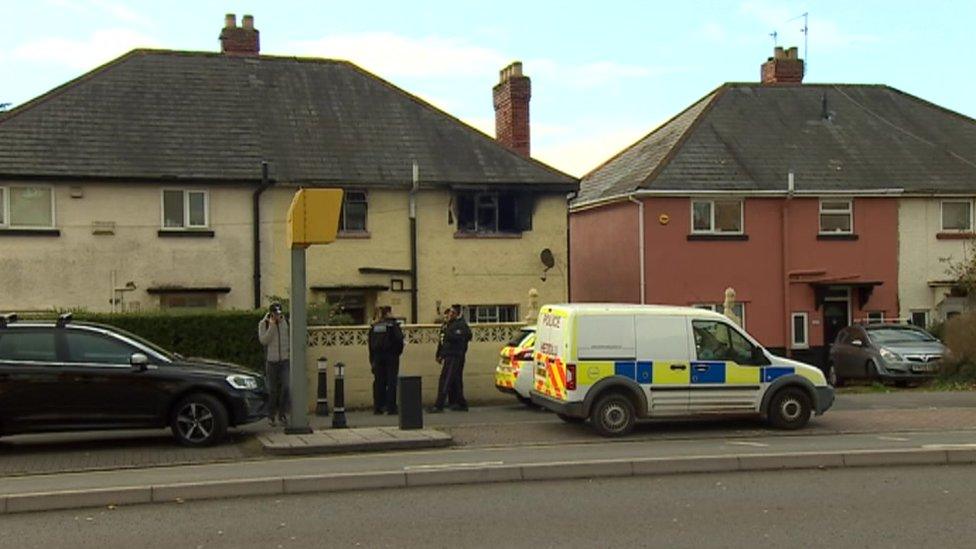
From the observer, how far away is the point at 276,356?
1517 cm

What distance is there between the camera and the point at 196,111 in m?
25.2

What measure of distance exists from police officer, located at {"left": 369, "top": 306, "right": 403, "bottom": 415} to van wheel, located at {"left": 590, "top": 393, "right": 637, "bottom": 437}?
13.6ft

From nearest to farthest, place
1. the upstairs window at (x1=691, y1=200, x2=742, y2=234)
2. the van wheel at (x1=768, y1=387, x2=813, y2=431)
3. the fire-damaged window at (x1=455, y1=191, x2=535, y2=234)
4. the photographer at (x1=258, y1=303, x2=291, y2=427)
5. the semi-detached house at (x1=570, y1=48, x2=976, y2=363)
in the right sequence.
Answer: the van wheel at (x1=768, y1=387, x2=813, y2=431), the photographer at (x1=258, y1=303, x2=291, y2=427), the fire-damaged window at (x1=455, y1=191, x2=535, y2=234), the semi-detached house at (x1=570, y1=48, x2=976, y2=363), the upstairs window at (x1=691, y1=200, x2=742, y2=234)

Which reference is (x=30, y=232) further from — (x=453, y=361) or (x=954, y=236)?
(x=954, y=236)

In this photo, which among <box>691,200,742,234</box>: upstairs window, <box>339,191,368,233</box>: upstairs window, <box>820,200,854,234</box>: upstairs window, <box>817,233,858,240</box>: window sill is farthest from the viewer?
<box>820,200,854,234</box>: upstairs window

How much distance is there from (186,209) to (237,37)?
257 inches

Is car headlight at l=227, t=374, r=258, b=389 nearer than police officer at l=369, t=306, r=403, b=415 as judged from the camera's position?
Yes

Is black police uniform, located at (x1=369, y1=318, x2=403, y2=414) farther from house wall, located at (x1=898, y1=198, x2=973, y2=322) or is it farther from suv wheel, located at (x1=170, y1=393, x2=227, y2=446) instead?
house wall, located at (x1=898, y1=198, x2=973, y2=322)

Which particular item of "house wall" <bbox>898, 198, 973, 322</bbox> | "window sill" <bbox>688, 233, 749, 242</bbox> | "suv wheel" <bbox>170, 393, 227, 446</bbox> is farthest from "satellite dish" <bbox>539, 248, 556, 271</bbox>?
"suv wheel" <bbox>170, 393, 227, 446</bbox>

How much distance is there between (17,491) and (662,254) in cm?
1993

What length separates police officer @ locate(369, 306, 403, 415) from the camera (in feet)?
55.0

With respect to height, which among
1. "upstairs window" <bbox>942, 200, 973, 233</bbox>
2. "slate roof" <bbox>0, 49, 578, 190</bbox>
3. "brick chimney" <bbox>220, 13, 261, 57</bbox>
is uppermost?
"brick chimney" <bbox>220, 13, 261, 57</bbox>

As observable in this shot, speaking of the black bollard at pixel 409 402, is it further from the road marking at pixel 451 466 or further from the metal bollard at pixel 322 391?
the road marking at pixel 451 466

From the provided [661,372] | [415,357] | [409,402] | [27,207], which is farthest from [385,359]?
[27,207]
